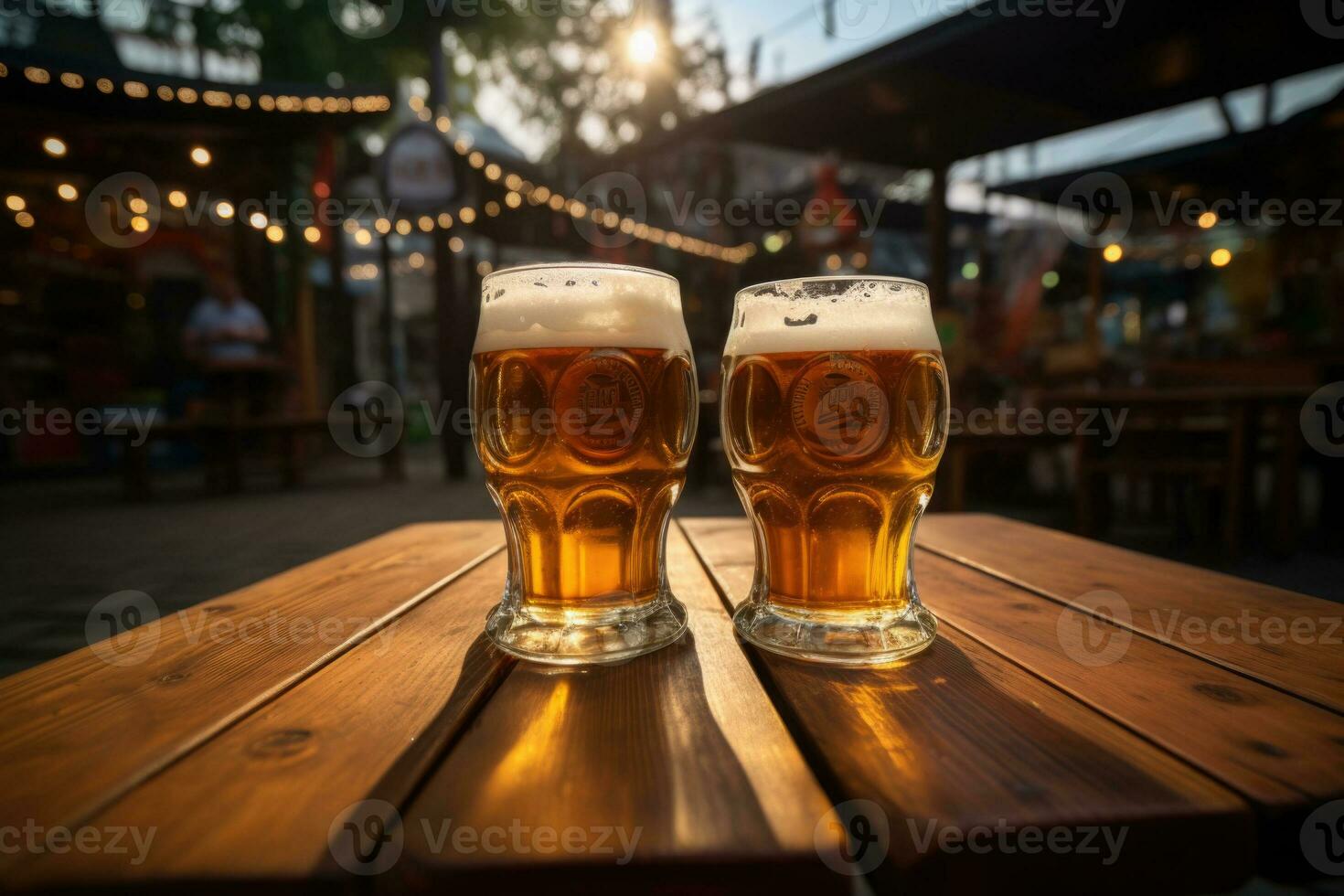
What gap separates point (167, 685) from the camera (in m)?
0.63

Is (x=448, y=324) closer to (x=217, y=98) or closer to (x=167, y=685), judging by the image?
(x=217, y=98)

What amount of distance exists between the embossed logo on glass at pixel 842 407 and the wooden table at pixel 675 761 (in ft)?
0.75

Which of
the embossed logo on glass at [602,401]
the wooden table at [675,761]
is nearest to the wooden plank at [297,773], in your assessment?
the wooden table at [675,761]

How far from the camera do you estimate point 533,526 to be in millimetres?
819

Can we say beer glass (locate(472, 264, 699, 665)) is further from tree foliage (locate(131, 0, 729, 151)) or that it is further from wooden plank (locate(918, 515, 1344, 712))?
tree foliage (locate(131, 0, 729, 151))

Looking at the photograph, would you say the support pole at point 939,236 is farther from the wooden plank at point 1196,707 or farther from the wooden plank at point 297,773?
the wooden plank at point 297,773

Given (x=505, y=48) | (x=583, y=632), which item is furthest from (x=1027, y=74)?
(x=505, y=48)

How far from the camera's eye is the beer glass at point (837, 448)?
29.9 inches

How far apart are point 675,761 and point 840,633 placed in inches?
11.8

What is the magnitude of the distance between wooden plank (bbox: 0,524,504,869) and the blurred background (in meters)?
2.10

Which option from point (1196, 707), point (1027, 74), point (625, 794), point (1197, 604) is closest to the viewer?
point (625, 794)

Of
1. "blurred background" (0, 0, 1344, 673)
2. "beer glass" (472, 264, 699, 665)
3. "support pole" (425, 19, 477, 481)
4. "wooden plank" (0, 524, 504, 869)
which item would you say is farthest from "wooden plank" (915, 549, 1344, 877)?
"support pole" (425, 19, 477, 481)

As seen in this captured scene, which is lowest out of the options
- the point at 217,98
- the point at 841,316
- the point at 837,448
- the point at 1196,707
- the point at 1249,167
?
the point at 1196,707

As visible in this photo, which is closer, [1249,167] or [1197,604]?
[1197,604]
